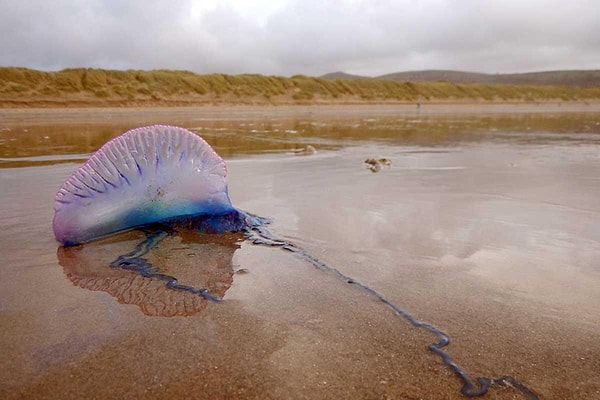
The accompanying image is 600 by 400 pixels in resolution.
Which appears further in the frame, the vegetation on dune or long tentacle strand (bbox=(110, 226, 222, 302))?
the vegetation on dune

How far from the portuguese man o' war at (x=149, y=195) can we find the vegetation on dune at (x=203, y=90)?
27.8 meters

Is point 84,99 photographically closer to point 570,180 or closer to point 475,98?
point 570,180

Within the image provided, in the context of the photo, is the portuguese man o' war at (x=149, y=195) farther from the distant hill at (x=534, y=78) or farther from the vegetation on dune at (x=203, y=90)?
the distant hill at (x=534, y=78)

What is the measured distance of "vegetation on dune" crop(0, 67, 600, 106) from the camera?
94.3ft

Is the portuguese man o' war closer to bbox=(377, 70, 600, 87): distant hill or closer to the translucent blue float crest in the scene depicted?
the translucent blue float crest

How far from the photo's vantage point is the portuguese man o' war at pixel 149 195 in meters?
2.54

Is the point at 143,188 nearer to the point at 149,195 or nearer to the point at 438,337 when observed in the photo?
the point at 149,195

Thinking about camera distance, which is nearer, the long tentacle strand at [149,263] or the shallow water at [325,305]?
the shallow water at [325,305]

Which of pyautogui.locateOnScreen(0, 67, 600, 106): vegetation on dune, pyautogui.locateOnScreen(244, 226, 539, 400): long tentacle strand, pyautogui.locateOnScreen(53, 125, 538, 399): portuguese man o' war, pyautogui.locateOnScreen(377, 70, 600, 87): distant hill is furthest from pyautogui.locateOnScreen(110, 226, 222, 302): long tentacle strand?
pyautogui.locateOnScreen(377, 70, 600, 87): distant hill

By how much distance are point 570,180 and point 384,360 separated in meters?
3.96

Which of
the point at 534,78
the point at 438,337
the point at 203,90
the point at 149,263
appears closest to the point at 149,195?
the point at 149,263

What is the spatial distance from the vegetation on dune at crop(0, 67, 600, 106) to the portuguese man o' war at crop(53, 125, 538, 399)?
2784 cm

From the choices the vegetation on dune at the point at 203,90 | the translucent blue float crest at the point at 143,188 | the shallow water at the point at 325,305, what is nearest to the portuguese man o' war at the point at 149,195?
the translucent blue float crest at the point at 143,188

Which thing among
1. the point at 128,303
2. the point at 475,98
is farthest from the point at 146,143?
the point at 475,98
